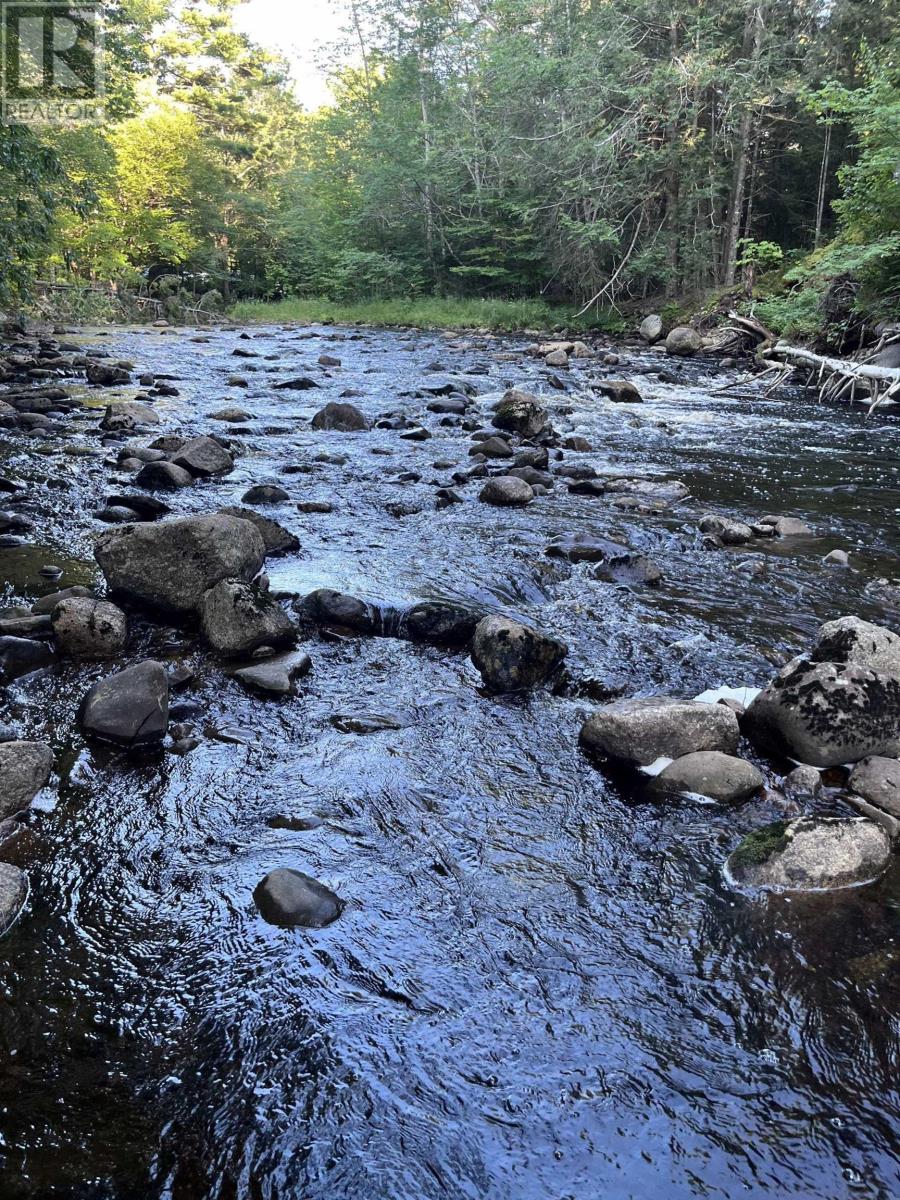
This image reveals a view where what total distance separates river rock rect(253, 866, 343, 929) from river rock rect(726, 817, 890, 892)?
1463 mm

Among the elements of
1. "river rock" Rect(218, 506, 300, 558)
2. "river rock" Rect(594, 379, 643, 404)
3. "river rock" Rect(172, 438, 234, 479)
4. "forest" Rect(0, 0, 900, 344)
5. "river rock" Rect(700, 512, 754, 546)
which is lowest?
"river rock" Rect(218, 506, 300, 558)

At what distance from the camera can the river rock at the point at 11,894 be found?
2.56 m

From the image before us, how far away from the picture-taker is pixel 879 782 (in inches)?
133

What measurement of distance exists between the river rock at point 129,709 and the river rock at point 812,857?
253cm

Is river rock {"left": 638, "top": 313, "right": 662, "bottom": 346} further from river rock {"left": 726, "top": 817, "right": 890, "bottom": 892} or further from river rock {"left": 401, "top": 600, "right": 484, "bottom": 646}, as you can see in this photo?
river rock {"left": 726, "top": 817, "right": 890, "bottom": 892}

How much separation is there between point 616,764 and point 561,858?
29.0 inches

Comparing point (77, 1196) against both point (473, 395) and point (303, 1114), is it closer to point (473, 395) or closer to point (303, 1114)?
point (303, 1114)

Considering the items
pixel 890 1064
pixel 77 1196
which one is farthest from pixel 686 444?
pixel 77 1196

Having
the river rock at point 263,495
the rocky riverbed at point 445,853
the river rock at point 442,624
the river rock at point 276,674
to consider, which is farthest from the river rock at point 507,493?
the river rock at point 276,674

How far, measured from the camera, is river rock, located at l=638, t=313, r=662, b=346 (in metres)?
23.2

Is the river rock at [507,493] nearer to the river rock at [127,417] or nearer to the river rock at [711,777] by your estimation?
the river rock at [711,777]

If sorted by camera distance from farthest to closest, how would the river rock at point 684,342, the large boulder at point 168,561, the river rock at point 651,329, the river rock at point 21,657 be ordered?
the river rock at point 651,329 < the river rock at point 684,342 < the large boulder at point 168,561 < the river rock at point 21,657

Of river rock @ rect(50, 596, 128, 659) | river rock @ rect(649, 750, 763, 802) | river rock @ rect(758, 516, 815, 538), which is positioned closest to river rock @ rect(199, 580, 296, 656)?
river rock @ rect(50, 596, 128, 659)

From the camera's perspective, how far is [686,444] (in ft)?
34.3
